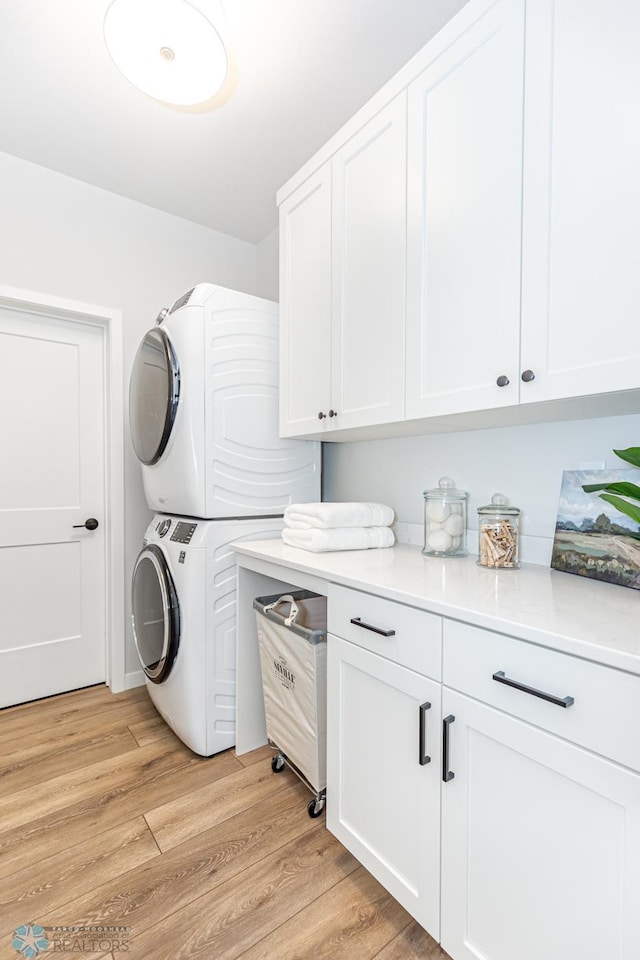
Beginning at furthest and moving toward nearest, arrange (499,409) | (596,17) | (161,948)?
(499,409) → (161,948) → (596,17)

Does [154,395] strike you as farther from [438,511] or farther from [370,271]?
[438,511]

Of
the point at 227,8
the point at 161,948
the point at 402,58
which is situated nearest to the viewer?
the point at 161,948

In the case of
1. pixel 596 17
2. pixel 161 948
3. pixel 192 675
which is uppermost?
pixel 596 17

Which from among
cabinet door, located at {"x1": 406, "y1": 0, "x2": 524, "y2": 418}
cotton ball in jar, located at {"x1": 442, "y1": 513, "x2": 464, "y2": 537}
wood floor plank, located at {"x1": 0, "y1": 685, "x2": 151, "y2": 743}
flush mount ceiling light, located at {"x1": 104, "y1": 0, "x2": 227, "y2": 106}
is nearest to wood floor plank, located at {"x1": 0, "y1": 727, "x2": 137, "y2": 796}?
wood floor plank, located at {"x1": 0, "y1": 685, "x2": 151, "y2": 743}

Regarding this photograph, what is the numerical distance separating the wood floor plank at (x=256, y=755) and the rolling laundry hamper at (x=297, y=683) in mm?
71

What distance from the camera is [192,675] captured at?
1824 mm

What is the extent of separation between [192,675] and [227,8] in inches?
91.5

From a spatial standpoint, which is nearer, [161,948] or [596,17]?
[596,17]

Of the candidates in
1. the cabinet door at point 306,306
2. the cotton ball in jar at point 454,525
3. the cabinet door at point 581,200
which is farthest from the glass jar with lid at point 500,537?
the cabinet door at point 306,306

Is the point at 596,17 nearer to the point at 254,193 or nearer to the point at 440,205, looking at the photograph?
the point at 440,205

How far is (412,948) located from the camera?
3.54ft

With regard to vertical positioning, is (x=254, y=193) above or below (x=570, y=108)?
above

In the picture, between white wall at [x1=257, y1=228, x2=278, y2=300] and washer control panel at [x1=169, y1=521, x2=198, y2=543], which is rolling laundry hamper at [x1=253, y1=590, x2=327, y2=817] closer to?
washer control panel at [x1=169, y1=521, x2=198, y2=543]

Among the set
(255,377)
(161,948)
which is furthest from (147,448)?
(161,948)
